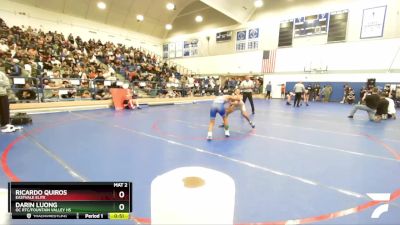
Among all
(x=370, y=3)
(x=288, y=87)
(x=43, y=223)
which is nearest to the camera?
(x=43, y=223)

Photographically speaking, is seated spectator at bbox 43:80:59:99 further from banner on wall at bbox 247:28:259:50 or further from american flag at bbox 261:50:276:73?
banner on wall at bbox 247:28:259:50

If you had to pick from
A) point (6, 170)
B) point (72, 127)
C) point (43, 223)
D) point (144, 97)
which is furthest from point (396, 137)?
point (144, 97)

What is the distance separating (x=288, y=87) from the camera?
67.8 feet

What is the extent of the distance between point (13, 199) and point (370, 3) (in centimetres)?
2165

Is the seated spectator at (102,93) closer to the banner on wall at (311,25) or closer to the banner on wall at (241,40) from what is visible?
the banner on wall at (241,40)

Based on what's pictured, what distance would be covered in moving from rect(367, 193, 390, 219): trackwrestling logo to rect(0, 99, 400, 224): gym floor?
42mm

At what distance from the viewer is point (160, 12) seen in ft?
83.6

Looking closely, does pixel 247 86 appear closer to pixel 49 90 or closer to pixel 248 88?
pixel 248 88

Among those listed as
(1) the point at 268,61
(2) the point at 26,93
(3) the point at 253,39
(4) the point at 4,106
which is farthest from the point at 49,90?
(3) the point at 253,39

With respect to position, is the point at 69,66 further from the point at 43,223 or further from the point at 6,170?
the point at 43,223
